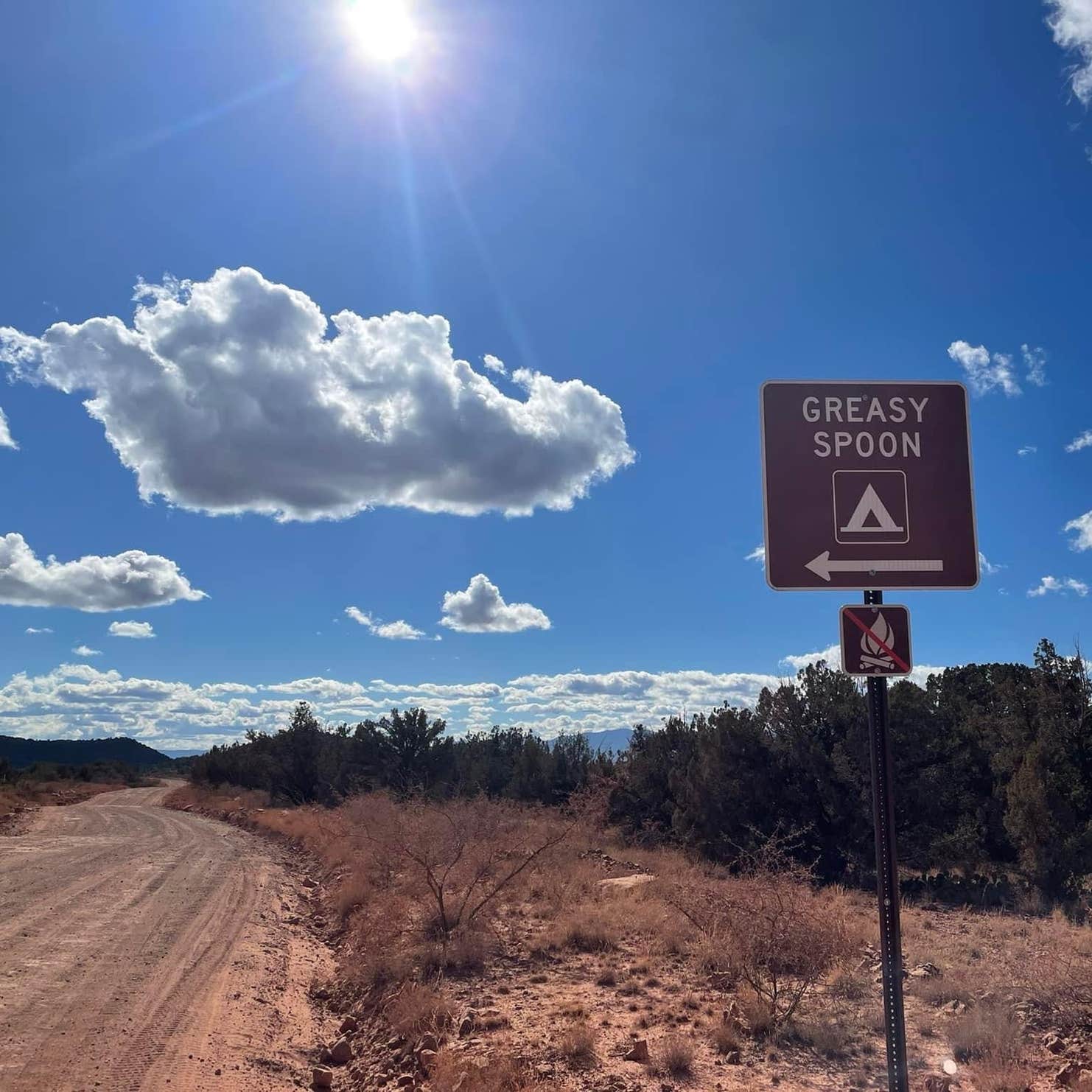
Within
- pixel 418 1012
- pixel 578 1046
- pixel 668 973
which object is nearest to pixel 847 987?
pixel 668 973

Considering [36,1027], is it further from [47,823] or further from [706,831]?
[47,823]

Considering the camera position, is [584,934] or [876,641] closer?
[876,641]

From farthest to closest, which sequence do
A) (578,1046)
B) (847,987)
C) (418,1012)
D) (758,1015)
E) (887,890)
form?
(847,987) < (418,1012) < (758,1015) < (578,1046) < (887,890)

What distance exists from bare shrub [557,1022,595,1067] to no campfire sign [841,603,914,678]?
544 cm

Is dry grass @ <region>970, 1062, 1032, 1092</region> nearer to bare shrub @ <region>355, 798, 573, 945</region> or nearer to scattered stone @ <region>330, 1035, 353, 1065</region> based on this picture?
scattered stone @ <region>330, 1035, 353, 1065</region>

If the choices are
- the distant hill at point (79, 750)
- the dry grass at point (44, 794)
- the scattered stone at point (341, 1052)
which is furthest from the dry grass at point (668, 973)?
the distant hill at point (79, 750)

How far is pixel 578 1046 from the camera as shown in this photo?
7.31 m

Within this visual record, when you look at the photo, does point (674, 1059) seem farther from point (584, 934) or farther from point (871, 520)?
point (871, 520)

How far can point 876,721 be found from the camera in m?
3.35

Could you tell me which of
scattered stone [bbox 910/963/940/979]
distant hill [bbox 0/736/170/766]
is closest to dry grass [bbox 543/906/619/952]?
scattered stone [bbox 910/963/940/979]

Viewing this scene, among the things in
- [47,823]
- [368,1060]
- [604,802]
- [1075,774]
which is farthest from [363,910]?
[47,823]

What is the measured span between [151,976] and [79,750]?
175m

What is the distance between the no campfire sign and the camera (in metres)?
3.38

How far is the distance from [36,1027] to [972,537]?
30.0 ft
